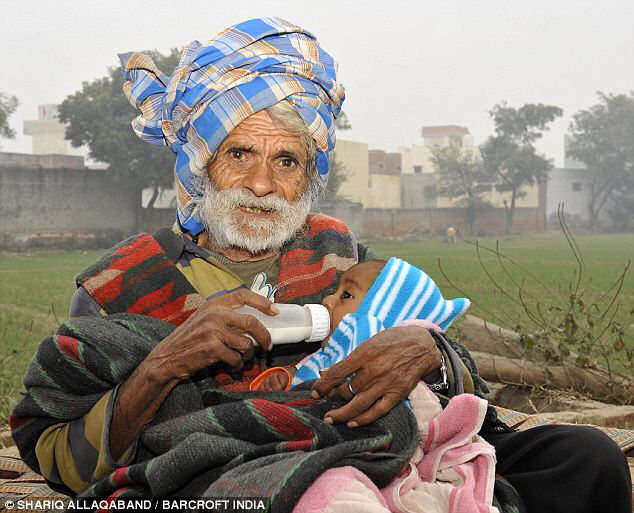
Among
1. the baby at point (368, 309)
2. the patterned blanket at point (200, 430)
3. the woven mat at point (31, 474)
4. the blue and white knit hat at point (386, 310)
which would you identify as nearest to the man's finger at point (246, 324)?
the patterned blanket at point (200, 430)

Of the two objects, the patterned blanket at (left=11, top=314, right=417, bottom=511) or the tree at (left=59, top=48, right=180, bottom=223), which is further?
the tree at (left=59, top=48, right=180, bottom=223)

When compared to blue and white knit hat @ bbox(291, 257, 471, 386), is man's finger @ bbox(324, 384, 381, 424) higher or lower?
lower

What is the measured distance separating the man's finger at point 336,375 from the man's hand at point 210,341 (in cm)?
17

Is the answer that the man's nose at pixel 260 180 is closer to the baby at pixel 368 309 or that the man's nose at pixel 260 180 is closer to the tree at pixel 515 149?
the baby at pixel 368 309

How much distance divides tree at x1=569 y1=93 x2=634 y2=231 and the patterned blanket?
177 ft

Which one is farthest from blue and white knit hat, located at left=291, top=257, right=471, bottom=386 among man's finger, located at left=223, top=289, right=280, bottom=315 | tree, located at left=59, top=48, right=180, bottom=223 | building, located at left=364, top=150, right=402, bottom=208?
building, located at left=364, top=150, right=402, bottom=208

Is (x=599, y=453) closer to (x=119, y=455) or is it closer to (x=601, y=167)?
(x=119, y=455)

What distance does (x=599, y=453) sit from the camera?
207cm

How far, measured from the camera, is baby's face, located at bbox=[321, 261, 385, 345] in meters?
2.38

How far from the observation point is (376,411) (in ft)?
6.40

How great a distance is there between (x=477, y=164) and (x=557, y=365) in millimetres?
44602

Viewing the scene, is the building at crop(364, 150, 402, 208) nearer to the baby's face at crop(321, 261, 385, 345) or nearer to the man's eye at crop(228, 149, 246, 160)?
the man's eye at crop(228, 149, 246, 160)

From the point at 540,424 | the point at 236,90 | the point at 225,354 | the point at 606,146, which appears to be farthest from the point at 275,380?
the point at 606,146

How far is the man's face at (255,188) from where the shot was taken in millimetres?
2701
